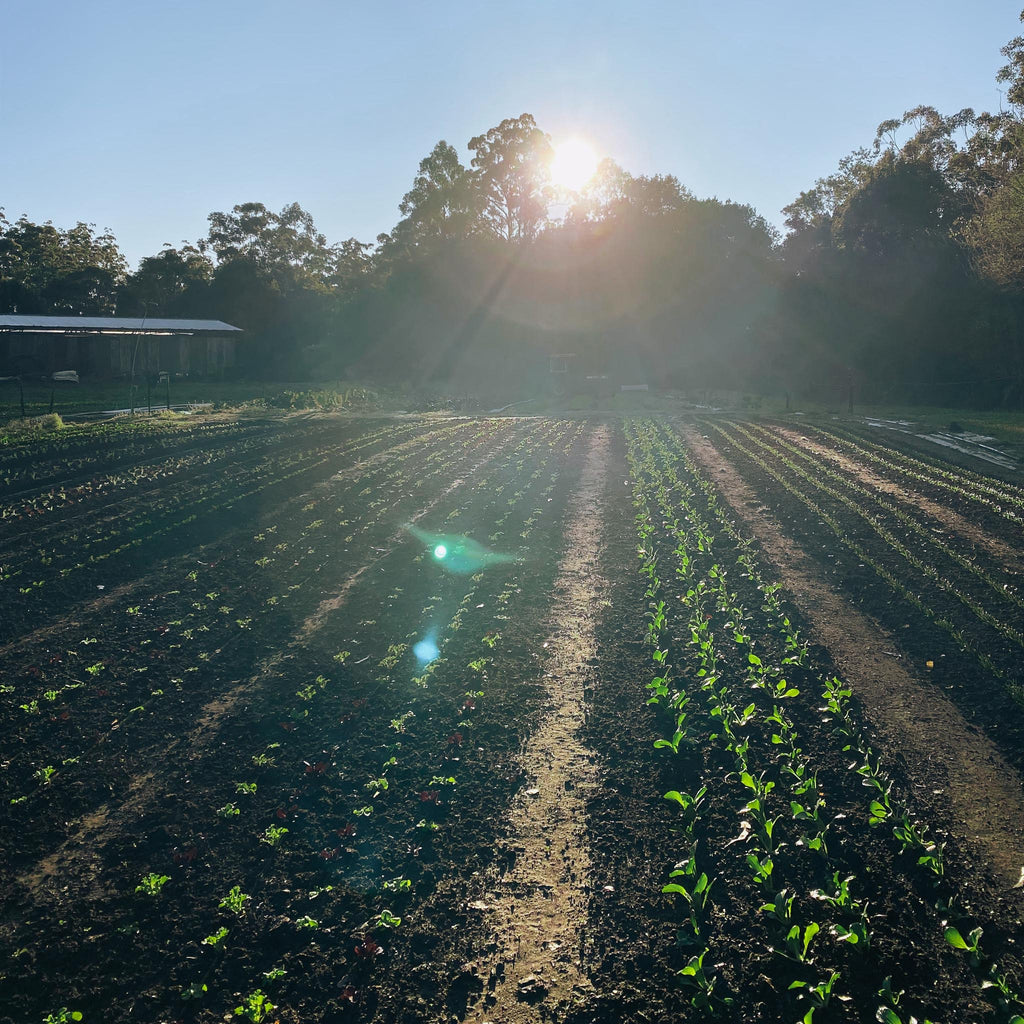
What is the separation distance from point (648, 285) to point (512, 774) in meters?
49.1

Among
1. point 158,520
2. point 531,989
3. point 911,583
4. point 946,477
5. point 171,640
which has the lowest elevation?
point 531,989

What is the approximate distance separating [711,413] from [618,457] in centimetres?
1446

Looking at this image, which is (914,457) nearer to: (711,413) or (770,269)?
(711,413)

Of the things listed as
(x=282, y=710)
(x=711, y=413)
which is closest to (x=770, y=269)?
(x=711, y=413)

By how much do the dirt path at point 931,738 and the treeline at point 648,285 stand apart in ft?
80.7

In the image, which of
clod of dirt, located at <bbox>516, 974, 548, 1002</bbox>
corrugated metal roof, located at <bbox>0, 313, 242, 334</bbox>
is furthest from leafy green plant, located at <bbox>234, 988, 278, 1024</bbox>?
corrugated metal roof, located at <bbox>0, 313, 242, 334</bbox>

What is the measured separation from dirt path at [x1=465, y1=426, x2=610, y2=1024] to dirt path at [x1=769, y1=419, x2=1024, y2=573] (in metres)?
6.86

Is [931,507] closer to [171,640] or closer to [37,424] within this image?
[171,640]

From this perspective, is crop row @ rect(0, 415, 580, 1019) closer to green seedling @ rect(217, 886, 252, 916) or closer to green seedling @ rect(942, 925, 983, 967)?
green seedling @ rect(217, 886, 252, 916)

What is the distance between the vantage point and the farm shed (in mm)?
39353

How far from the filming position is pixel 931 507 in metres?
14.7

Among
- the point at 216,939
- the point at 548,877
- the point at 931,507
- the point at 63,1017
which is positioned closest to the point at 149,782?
the point at 216,939

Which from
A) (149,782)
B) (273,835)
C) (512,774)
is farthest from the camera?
(512,774)

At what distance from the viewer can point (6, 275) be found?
5556cm
